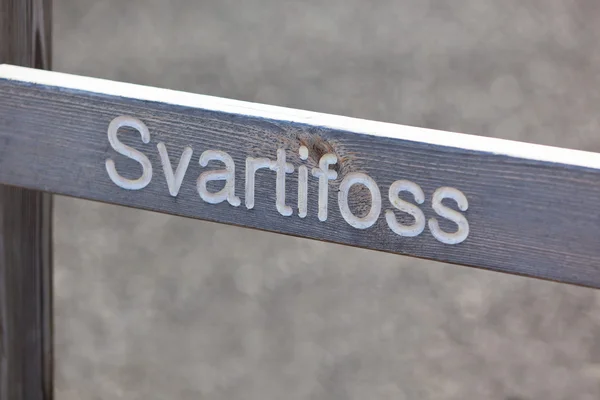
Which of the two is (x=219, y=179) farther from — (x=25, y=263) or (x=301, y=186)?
(x=25, y=263)

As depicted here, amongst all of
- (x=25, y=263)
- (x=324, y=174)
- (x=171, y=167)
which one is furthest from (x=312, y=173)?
(x=25, y=263)

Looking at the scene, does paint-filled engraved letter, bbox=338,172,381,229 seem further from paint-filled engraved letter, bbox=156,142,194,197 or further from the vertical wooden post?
the vertical wooden post

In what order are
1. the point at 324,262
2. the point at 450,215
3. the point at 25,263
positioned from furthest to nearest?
1. the point at 324,262
2. the point at 25,263
3. the point at 450,215

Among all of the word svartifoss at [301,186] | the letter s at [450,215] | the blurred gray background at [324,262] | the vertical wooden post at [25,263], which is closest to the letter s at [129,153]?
the word svartifoss at [301,186]

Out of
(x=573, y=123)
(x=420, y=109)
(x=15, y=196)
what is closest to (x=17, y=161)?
(x=15, y=196)

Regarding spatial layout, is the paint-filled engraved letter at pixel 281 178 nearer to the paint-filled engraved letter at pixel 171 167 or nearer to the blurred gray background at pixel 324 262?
the paint-filled engraved letter at pixel 171 167

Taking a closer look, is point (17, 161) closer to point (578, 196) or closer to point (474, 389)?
point (578, 196)

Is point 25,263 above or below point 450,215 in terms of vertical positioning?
above
